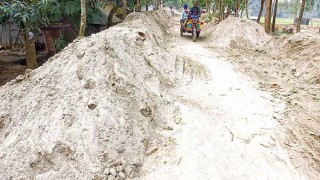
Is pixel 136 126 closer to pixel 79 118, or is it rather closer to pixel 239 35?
pixel 79 118

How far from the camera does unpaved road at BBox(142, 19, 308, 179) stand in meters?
3.55

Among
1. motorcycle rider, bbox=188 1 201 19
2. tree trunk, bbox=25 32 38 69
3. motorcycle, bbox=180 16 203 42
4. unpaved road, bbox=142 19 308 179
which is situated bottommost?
unpaved road, bbox=142 19 308 179

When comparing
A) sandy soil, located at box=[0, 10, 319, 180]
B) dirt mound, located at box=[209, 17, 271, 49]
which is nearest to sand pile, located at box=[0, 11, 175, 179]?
sandy soil, located at box=[0, 10, 319, 180]

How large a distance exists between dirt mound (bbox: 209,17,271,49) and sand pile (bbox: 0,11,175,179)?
676 cm

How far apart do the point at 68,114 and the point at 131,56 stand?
251cm

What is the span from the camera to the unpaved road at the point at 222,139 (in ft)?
11.6

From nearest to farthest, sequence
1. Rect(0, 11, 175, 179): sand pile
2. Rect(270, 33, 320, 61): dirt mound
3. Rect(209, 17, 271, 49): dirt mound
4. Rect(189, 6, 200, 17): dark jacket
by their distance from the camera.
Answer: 1. Rect(0, 11, 175, 179): sand pile
2. Rect(270, 33, 320, 61): dirt mound
3. Rect(209, 17, 271, 49): dirt mound
4. Rect(189, 6, 200, 17): dark jacket

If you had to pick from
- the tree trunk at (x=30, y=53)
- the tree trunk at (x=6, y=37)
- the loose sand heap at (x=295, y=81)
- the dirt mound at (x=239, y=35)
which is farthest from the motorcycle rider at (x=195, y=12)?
the tree trunk at (x=6, y=37)

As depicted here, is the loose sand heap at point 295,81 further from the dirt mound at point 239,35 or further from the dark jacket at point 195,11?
the dark jacket at point 195,11

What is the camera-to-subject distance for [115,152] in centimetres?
363

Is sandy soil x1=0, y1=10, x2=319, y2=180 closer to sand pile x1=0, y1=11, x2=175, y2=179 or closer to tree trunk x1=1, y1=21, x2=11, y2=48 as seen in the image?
sand pile x1=0, y1=11, x2=175, y2=179

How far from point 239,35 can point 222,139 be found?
8.14 meters

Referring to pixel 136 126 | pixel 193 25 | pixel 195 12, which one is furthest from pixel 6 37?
pixel 136 126

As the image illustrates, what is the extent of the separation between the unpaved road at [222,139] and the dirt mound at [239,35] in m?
5.24
